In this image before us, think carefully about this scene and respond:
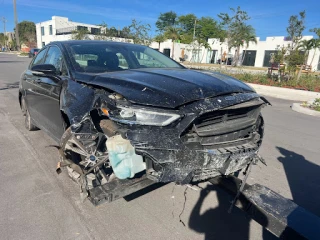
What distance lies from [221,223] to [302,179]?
1.82m

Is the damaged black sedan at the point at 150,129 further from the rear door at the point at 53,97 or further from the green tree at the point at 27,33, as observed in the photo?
the green tree at the point at 27,33

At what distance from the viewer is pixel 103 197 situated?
83.7 inches

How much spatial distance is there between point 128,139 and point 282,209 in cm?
142

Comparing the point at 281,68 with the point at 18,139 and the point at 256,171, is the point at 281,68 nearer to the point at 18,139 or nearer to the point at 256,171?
the point at 256,171

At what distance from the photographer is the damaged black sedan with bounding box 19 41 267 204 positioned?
2189mm

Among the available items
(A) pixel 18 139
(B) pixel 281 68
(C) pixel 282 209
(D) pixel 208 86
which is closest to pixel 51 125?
(A) pixel 18 139

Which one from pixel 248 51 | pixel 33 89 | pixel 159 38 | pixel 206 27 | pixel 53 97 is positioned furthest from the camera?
pixel 206 27

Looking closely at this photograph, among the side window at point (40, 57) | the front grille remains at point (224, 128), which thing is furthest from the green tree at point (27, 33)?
the front grille remains at point (224, 128)

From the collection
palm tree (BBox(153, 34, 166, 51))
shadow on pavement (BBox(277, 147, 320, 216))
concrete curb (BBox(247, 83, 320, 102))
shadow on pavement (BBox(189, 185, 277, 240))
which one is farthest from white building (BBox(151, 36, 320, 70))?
shadow on pavement (BBox(189, 185, 277, 240))

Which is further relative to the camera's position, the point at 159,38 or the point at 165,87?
the point at 159,38

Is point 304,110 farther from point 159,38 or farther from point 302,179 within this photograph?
point 159,38

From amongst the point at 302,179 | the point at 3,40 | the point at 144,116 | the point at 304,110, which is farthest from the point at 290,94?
the point at 3,40

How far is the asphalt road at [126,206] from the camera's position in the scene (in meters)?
2.50

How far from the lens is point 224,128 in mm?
2492
